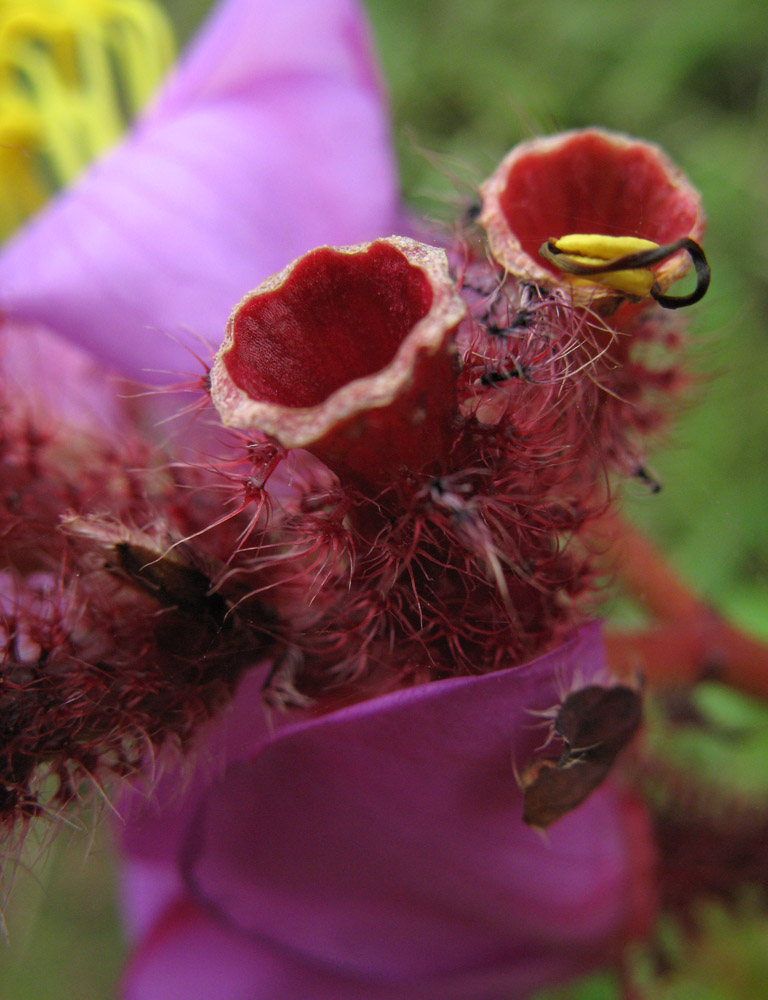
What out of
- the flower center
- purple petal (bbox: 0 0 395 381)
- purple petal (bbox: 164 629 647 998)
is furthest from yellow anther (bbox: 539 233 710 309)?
the flower center

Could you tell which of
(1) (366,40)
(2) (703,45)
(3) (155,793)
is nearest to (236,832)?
(3) (155,793)

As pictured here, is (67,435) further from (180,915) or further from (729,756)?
(729,756)

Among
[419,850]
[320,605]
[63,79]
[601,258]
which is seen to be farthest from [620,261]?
[63,79]

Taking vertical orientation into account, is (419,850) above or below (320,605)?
below

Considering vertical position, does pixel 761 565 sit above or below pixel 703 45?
below

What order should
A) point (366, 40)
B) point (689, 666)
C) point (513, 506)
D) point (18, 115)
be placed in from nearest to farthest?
point (513, 506)
point (689, 666)
point (366, 40)
point (18, 115)

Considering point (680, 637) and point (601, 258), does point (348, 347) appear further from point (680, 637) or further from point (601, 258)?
point (680, 637)
